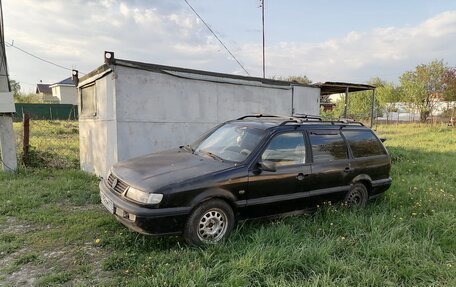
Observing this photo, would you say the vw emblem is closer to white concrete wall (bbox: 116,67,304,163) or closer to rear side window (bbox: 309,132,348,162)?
white concrete wall (bbox: 116,67,304,163)

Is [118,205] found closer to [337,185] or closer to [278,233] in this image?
[278,233]

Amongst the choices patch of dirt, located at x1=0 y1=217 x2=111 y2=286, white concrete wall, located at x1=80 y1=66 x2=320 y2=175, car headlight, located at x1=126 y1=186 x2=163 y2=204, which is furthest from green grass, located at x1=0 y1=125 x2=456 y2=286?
white concrete wall, located at x1=80 y1=66 x2=320 y2=175

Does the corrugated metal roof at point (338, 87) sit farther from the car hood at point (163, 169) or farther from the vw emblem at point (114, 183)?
the vw emblem at point (114, 183)

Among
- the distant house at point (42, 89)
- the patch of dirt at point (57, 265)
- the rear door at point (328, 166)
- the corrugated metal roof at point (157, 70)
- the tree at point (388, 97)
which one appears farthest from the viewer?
the distant house at point (42, 89)

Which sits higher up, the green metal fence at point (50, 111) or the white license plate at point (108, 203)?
the green metal fence at point (50, 111)

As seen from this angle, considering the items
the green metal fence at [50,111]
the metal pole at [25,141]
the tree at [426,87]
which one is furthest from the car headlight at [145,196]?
the tree at [426,87]

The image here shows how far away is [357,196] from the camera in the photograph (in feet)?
18.2

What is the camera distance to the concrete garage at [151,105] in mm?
6605

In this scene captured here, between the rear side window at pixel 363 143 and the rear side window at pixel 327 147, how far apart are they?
0.21m

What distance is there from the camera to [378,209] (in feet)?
18.2

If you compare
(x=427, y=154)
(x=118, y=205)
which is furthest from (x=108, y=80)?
(x=427, y=154)

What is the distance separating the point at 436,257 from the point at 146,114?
549cm

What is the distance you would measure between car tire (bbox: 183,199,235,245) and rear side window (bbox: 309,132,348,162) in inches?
64.9

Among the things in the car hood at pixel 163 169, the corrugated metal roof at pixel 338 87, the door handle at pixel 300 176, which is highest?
the corrugated metal roof at pixel 338 87
